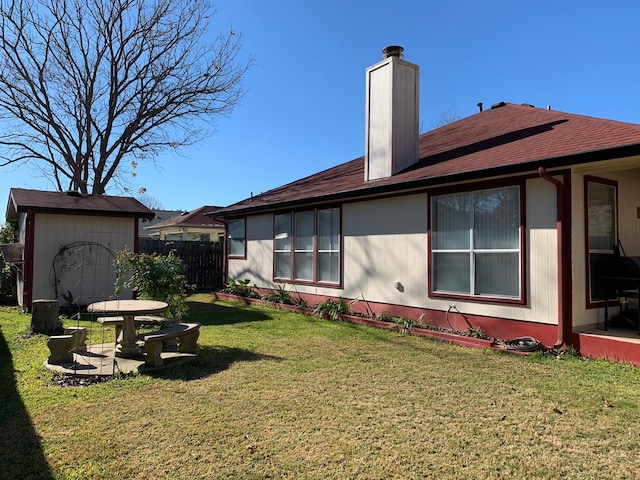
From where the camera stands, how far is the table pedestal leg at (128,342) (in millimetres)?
5762

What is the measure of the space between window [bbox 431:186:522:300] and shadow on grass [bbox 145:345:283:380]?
3.34m

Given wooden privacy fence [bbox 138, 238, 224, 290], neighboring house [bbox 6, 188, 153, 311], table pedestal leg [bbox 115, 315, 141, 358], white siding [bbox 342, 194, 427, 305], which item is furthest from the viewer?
wooden privacy fence [bbox 138, 238, 224, 290]

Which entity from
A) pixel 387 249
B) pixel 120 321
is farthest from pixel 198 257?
pixel 120 321

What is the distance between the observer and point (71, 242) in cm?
1013

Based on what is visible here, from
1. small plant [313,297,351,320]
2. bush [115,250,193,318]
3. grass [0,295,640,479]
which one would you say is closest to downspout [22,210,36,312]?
bush [115,250,193,318]

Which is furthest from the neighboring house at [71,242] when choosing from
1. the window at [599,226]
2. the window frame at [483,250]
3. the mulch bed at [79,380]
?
the window at [599,226]

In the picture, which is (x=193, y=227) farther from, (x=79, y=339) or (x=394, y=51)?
(x=79, y=339)

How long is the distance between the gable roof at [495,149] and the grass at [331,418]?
267cm

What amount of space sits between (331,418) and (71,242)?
29.0ft

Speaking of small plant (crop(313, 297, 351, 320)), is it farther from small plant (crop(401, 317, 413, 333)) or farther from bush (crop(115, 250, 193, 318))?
bush (crop(115, 250, 193, 318))

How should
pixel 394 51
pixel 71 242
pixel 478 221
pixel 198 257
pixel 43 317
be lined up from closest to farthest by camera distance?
1. pixel 478 221
2. pixel 43 317
3. pixel 394 51
4. pixel 71 242
5. pixel 198 257

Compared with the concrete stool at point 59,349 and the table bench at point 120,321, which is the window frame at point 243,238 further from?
the concrete stool at point 59,349

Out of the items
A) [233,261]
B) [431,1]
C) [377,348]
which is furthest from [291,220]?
[431,1]

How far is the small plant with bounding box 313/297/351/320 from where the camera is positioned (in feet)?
29.8
